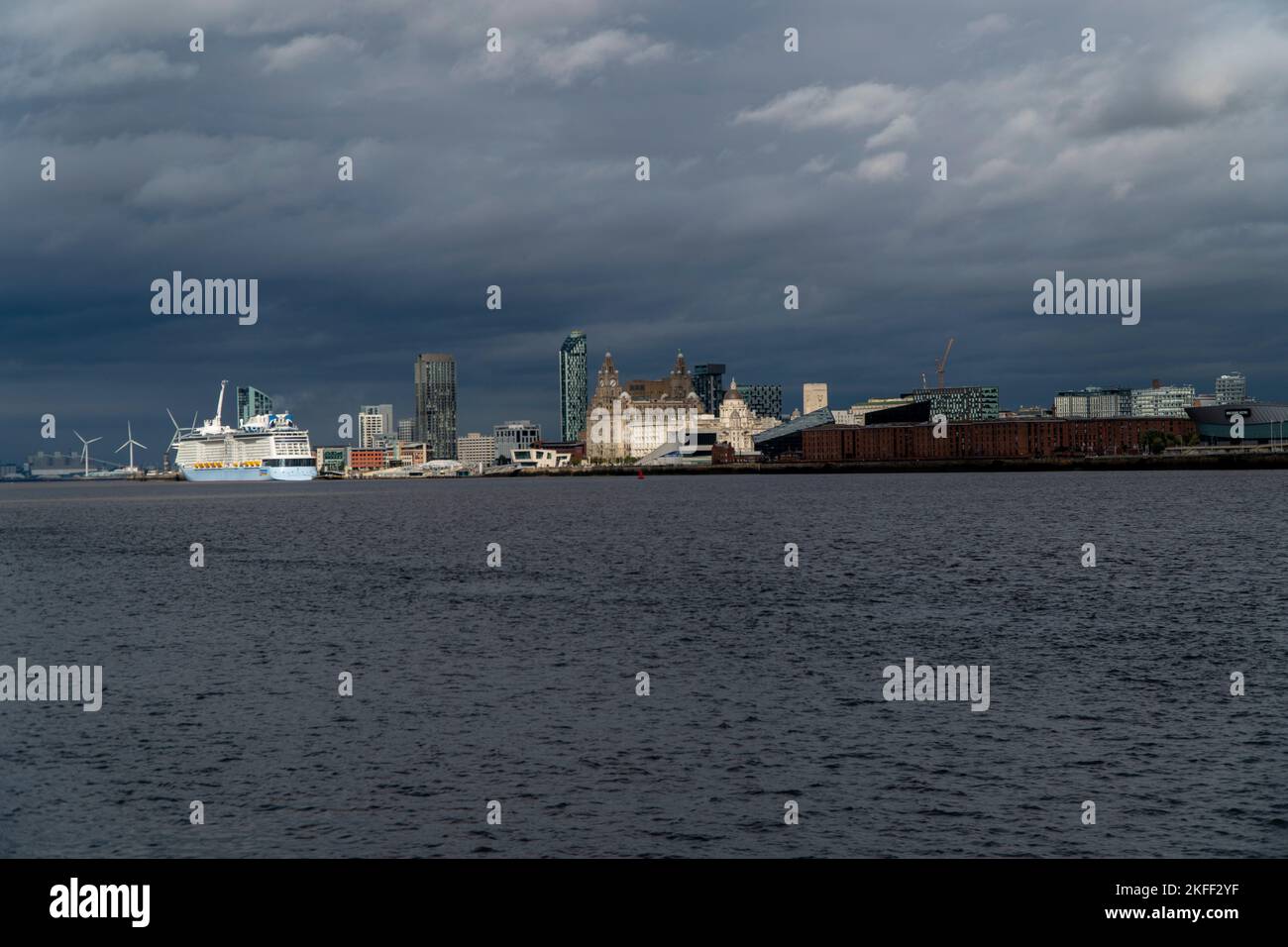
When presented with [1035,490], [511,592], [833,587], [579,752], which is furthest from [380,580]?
[1035,490]

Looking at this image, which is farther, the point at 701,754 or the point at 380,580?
the point at 380,580

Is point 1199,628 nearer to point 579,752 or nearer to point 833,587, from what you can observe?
point 833,587

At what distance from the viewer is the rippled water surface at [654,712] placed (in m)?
21.9

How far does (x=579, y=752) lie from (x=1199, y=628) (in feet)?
96.4

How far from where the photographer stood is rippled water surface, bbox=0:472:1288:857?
21922 millimetres

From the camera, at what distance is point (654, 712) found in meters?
31.7

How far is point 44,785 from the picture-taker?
25047 millimetres

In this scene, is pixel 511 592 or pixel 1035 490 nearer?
pixel 511 592

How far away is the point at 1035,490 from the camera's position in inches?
7559

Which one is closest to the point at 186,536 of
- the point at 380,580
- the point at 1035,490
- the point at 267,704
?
the point at 380,580
